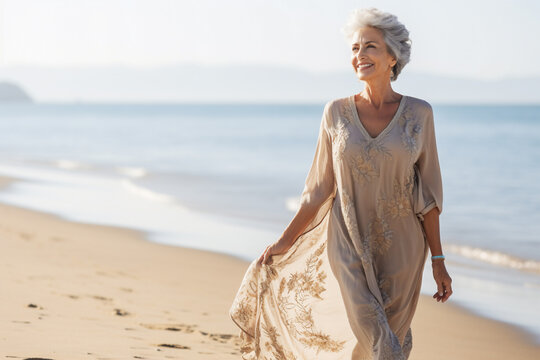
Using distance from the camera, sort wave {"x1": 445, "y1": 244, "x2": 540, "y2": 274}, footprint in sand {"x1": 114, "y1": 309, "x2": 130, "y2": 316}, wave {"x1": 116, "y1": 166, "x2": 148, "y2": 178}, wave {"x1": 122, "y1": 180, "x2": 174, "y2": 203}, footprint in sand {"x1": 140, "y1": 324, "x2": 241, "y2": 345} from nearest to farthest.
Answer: footprint in sand {"x1": 140, "y1": 324, "x2": 241, "y2": 345} < footprint in sand {"x1": 114, "y1": 309, "x2": 130, "y2": 316} < wave {"x1": 445, "y1": 244, "x2": 540, "y2": 274} < wave {"x1": 122, "y1": 180, "x2": 174, "y2": 203} < wave {"x1": 116, "y1": 166, "x2": 148, "y2": 178}

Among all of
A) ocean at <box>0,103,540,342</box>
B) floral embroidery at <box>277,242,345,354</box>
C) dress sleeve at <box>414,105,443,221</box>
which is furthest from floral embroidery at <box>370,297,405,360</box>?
ocean at <box>0,103,540,342</box>

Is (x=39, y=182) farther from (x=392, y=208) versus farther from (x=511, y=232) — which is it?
(x=392, y=208)

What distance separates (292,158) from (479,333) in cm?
2411

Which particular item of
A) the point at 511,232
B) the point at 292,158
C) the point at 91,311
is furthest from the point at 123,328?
the point at 292,158

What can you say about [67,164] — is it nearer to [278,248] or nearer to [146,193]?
[146,193]

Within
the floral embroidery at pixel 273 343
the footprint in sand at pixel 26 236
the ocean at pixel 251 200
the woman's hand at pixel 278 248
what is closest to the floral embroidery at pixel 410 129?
the woman's hand at pixel 278 248

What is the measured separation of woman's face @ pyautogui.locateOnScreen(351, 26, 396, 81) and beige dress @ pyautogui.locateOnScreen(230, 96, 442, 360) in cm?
16

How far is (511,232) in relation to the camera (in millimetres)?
12102

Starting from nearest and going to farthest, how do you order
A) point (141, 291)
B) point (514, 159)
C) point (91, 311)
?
point (91, 311) < point (141, 291) < point (514, 159)

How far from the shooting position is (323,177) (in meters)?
3.65

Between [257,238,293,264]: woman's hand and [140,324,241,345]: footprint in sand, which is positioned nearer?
[257,238,293,264]: woman's hand

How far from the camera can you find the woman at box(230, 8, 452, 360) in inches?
135

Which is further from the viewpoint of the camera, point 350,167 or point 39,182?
point 39,182

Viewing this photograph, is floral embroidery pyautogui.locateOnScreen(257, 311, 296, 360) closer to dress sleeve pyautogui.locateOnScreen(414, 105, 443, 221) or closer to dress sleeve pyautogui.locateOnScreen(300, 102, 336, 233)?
dress sleeve pyautogui.locateOnScreen(300, 102, 336, 233)
